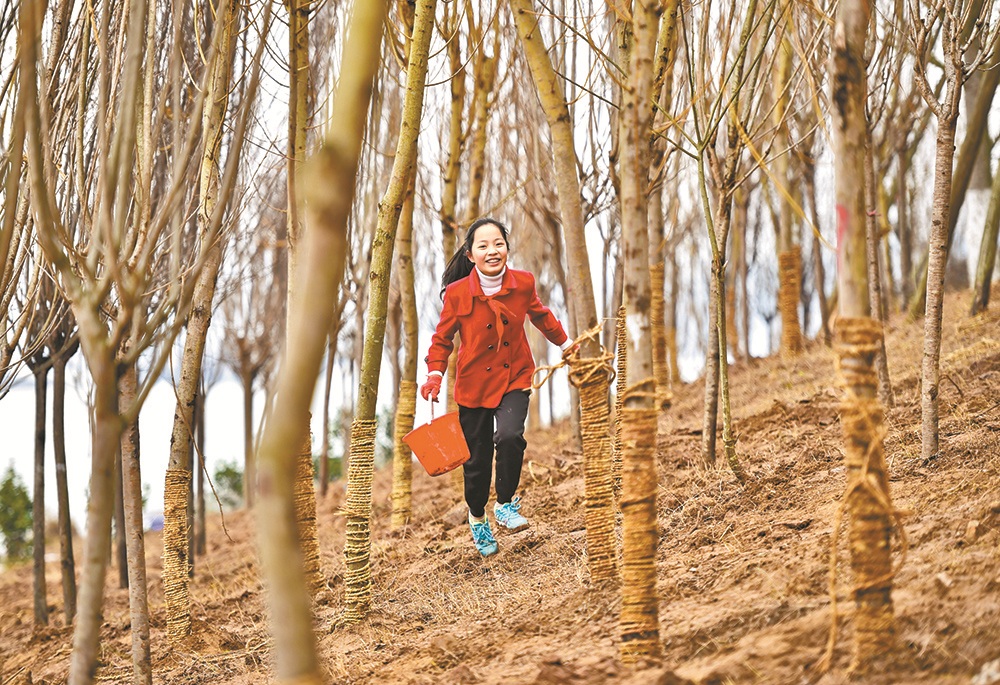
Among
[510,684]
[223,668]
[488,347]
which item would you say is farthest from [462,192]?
[510,684]

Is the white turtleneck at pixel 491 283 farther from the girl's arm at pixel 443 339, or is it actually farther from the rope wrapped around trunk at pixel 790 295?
the rope wrapped around trunk at pixel 790 295

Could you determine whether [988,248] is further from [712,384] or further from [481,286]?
[481,286]

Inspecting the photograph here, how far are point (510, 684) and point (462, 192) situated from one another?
26.2ft

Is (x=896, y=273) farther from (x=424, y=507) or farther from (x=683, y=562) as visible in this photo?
(x=683, y=562)

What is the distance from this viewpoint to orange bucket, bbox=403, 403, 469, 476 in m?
4.03

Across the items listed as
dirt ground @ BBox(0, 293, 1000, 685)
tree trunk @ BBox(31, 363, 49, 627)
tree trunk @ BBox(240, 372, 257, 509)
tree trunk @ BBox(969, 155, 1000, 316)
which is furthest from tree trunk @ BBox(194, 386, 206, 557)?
tree trunk @ BBox(969, 155, 1000, 316)

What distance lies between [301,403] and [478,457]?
9.10ft

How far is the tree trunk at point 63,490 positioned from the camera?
5824mm

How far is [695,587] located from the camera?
10.1 feet

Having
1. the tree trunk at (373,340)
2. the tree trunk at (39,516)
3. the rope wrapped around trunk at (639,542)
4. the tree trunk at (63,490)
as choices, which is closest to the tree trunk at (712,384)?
the tree trunk at (373,340)

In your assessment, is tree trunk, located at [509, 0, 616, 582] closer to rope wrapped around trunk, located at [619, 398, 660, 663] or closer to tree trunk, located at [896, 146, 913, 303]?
rope wrapped around trunk, located at [619, 398, 660, 663]

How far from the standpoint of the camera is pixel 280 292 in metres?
10.9

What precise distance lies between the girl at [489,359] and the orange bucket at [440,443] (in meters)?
0.27

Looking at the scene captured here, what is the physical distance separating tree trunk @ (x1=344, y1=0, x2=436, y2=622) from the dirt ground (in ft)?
0.82
